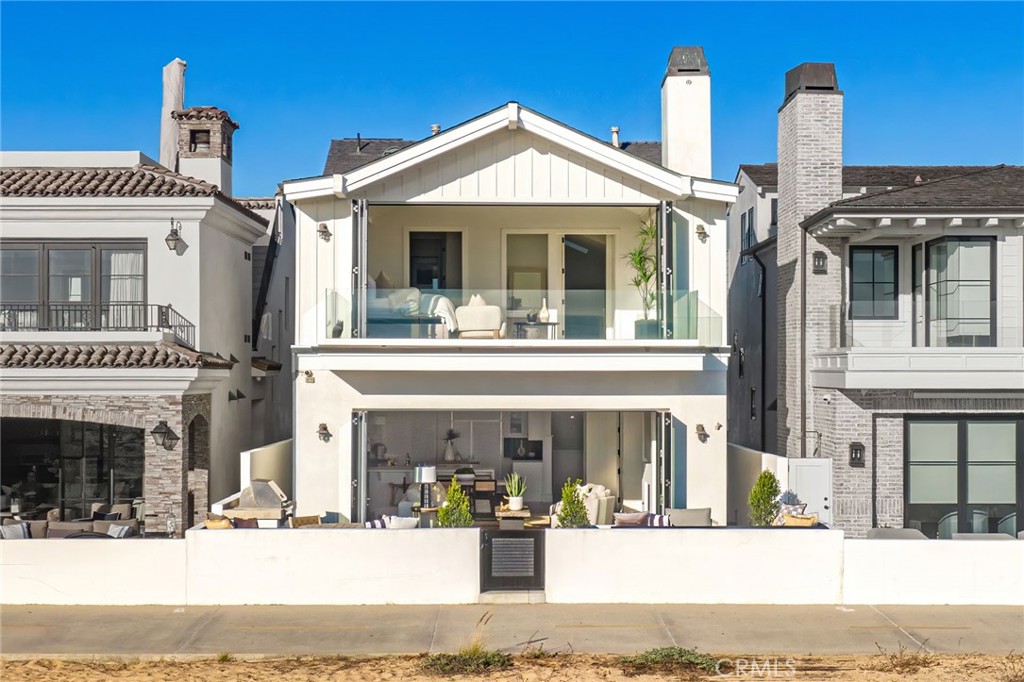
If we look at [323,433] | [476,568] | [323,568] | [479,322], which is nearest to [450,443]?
[323,433]

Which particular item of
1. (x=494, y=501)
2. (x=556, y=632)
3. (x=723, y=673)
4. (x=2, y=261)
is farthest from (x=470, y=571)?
(x=2, y=261)

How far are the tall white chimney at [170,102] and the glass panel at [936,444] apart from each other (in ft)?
60.1

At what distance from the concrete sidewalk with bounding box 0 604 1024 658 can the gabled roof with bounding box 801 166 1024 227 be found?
22.5 ft

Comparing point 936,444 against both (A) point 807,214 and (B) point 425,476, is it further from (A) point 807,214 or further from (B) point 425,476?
(B) point 425,476

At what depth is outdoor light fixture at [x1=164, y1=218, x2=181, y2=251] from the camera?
61.2ft

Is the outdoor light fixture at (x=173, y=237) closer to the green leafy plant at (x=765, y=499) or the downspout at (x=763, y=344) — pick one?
the green leafy plant at (x=765, y=499)

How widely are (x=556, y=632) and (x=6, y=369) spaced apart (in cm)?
1095

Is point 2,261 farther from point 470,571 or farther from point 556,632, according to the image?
point 556,632

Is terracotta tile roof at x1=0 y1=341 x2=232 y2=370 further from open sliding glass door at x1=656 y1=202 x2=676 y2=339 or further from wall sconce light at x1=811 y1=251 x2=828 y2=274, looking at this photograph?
wall sconce light at x1=811 y1=251 x2=828 y2=274

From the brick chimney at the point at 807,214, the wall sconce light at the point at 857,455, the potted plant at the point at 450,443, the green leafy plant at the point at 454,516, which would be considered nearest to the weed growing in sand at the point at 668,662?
the green leafy plant at the point at 454,516

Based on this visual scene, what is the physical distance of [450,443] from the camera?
2212cm

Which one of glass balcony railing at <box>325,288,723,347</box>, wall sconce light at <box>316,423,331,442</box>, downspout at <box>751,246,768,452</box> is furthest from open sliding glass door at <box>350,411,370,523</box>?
downspout at <box>751,246,768,452</box>

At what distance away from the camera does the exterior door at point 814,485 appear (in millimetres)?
17734

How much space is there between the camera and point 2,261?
1884cm
